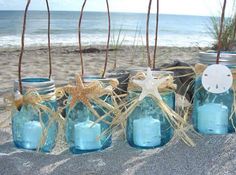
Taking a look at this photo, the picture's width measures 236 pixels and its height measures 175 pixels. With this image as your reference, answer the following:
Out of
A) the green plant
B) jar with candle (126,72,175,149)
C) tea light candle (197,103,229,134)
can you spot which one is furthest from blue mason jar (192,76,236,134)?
the green plant

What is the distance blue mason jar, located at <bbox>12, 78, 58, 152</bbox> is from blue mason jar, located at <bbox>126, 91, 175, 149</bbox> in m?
0.27

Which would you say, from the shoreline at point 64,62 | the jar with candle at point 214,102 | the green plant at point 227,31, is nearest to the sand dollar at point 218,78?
the jar with candle at point 214,102

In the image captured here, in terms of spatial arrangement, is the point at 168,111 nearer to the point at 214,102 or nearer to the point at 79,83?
the point at 214,102

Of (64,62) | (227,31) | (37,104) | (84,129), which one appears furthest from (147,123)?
(64,62)

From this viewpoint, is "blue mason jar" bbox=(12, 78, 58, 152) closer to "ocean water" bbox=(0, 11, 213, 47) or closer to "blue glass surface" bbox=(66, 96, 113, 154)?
"blue glass surface" bbox=(66, 96, 113, 154)

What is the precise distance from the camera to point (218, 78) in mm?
1324

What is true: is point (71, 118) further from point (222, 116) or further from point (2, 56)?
point (2, 56)

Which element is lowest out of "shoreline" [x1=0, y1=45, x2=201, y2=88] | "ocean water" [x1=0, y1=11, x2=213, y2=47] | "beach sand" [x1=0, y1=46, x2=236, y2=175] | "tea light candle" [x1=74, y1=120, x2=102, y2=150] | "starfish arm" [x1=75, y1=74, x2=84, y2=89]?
"ocean water" [x1=0, y1=11, x2=213, y2=47]

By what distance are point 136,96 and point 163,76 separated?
0.39ft

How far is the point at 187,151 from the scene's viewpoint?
1323mm

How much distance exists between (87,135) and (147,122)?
0.20 meters

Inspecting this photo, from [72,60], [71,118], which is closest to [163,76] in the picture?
[71,118]

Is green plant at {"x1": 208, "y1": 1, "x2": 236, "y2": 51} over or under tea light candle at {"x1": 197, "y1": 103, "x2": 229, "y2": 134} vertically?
under

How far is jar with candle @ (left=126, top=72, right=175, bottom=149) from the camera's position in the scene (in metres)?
1.34
